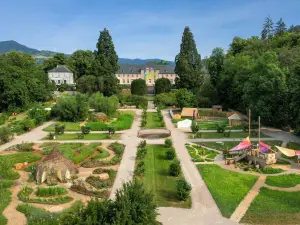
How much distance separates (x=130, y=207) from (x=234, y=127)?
32.6 meters

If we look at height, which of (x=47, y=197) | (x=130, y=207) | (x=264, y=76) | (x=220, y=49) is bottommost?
(x=47, y=197)

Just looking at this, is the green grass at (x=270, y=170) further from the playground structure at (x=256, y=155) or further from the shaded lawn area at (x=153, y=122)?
the shaded lawn area at (x=153, y=122)

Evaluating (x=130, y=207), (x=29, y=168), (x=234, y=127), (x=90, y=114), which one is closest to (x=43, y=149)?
(x=29, y=168)

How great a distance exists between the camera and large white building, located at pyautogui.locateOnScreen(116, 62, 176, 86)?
110438 millimetres

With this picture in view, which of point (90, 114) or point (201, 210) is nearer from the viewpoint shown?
point (201, 210)

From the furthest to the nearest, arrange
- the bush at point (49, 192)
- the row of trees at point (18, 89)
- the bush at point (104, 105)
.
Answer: the row of trees at point (18, 89) < the bush at point (104, 105) < the bush at point (49, 192)

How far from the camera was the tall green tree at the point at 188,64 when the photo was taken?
7325 centimetres

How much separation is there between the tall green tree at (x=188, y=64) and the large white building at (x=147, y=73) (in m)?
32.0

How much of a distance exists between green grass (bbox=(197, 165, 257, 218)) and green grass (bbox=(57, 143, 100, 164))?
10.9 meters

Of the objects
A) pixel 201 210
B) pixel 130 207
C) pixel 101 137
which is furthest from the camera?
pixel 101 137

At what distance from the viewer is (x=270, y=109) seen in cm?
4028

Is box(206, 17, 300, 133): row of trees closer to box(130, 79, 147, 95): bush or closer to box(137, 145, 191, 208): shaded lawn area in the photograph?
box(137, 145, 191, 208): shaded lawn area

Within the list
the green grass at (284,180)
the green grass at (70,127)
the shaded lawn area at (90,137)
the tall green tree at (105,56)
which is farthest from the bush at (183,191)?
the tall green tree at (105,56)

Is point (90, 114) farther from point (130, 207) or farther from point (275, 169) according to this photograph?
point (130, 207)
